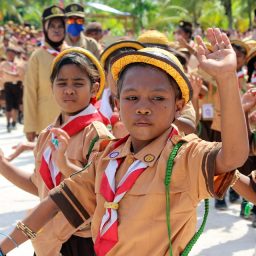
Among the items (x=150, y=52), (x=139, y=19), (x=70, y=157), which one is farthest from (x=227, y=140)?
(x=139, y=19)

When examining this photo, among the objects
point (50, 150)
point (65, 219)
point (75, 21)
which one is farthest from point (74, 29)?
point (65, 219)

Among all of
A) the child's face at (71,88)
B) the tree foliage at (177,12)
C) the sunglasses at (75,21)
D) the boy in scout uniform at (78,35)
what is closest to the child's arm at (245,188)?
the child's face at (71,88)

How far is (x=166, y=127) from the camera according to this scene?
2459 mm

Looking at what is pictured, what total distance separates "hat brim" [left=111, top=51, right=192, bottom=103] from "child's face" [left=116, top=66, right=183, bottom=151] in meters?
0.04

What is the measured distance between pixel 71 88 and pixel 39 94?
3442 millimetres

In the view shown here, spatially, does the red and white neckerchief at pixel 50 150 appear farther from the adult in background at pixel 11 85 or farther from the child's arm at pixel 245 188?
the adult in background at pixel 11 85

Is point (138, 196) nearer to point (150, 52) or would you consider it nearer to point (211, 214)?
point (150, 52)

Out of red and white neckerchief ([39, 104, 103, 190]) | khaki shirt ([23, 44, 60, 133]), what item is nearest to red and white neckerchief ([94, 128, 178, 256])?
red and white neckerchief ([39, 104, 103, 190])

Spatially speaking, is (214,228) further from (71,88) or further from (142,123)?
(142,123)

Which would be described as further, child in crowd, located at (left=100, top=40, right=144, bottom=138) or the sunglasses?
the sunglasses

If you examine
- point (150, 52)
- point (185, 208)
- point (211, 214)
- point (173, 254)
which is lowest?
point (211, 214)

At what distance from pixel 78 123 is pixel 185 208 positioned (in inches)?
50.3

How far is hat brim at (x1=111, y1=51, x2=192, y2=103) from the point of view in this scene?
7.77ft

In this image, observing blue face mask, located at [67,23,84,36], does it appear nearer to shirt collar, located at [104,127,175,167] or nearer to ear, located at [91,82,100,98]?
ear, located at [91,82,100,98]
